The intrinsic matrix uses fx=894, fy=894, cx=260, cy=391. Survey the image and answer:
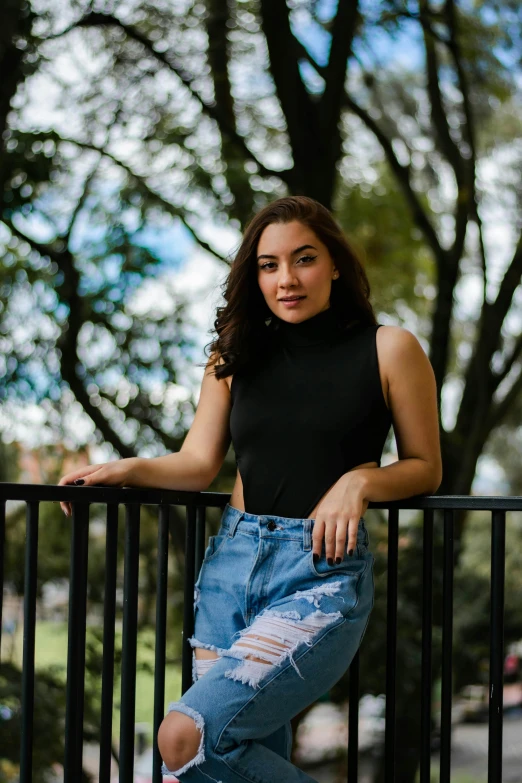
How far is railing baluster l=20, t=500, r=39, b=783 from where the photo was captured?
171cm

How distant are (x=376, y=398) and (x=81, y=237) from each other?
587 centimetres

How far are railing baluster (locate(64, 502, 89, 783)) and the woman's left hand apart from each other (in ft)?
1.56

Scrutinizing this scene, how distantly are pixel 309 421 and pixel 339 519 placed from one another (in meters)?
0.25

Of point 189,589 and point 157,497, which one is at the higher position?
Result: point 157,497

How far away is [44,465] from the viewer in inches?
305

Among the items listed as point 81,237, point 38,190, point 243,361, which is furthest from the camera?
point 81,237

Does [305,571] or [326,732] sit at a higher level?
[305,571]

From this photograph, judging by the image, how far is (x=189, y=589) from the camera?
2.18 m

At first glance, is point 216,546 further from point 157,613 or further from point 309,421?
point 309,421

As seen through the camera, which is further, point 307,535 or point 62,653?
point 62,653

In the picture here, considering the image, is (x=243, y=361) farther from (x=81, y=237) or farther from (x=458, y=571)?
(x=458, y=571)

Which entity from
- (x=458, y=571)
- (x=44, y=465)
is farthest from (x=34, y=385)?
(x=458, y=571)

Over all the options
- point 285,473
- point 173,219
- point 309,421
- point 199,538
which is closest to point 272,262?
point 309,421

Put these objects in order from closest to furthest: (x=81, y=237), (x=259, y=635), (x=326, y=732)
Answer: (x=259, y=635) < (x=81, y=237) < (x=326, y=732)
